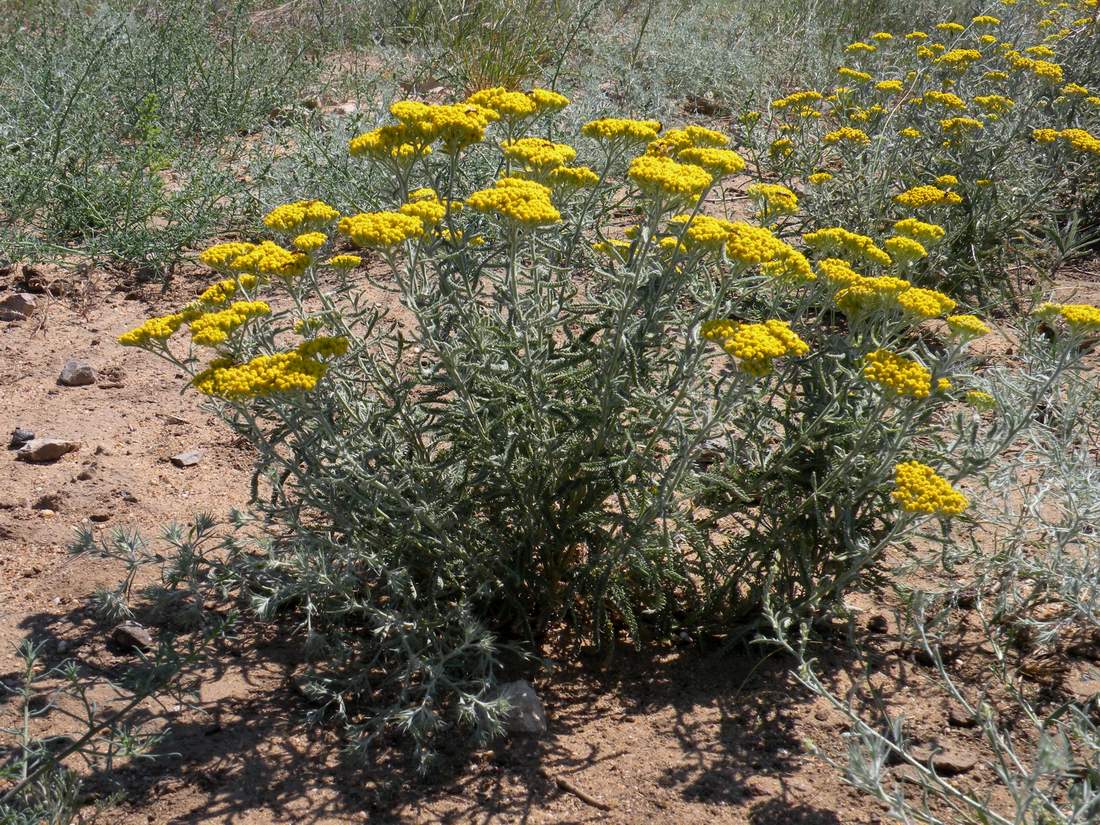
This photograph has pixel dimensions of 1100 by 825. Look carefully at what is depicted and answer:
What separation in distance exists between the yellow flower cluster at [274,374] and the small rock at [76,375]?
225 cm

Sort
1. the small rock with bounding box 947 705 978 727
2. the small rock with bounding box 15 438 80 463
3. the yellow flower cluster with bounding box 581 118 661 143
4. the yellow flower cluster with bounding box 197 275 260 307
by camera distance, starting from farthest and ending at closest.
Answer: the small rock with bounding box 15 438 80 463, the small rock with bounding box 947 705 978 727, the yellow flower cluster with bounding box 581 118 661 143, the yellow flower cluster with bounding box 197 275 260 307

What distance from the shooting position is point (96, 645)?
9.93 ft

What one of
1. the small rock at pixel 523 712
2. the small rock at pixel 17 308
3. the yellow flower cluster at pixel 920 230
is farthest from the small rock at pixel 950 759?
the small rock at pixel 17 308

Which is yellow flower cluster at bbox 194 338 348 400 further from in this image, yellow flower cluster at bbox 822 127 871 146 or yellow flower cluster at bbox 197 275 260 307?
yellow flower cluster at bbox 822 127 871 146

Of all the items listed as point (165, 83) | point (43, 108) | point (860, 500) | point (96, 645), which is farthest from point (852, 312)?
point (165, 83)

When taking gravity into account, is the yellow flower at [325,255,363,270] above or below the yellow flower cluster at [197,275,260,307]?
above

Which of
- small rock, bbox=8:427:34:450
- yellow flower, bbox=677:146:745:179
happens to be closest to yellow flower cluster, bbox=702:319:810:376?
yellow flower, bbox=677:146:745:179

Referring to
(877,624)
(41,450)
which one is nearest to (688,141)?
(877,624)

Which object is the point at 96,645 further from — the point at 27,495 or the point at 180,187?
the point at 180,187

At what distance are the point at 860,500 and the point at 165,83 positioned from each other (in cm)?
617

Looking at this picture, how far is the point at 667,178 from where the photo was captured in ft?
7.74

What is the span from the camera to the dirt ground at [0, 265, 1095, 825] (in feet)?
8.34

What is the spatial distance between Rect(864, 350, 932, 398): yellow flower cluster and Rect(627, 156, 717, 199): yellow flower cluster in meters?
0.63

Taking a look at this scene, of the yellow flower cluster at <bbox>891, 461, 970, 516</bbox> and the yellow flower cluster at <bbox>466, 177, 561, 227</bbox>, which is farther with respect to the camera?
the yellow flower cluster at <bbox>466, 177, 561, 227</bbox>
